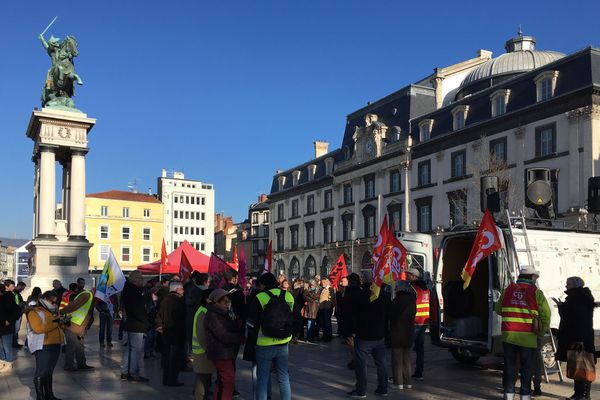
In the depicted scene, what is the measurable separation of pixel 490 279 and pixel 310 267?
55.6 meters

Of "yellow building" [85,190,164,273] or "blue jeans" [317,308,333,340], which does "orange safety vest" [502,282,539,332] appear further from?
"yellow building" [85,190,164,273]

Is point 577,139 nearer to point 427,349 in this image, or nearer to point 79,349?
point 427,349

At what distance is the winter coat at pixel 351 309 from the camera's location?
930 centimetres

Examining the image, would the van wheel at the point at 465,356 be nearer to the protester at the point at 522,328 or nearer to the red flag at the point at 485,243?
the red flag at the point at 485,243

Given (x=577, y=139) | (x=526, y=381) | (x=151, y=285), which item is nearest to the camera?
(x=526, y=381)

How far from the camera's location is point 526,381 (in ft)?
28.0

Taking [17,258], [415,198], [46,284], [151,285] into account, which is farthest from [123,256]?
[151,285]

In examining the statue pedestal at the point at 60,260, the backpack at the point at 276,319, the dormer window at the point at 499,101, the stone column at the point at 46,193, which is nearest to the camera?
the backpack at the point at 276,319

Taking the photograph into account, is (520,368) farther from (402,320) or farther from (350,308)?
(350,308)

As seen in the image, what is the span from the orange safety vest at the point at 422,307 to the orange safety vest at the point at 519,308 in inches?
113

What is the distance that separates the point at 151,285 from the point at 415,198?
36.8 m

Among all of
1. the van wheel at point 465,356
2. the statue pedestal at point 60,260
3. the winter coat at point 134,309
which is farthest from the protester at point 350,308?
the statue pedestal at point 60,260

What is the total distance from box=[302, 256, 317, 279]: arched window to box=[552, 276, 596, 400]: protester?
184 feet

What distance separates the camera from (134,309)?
10758mm
